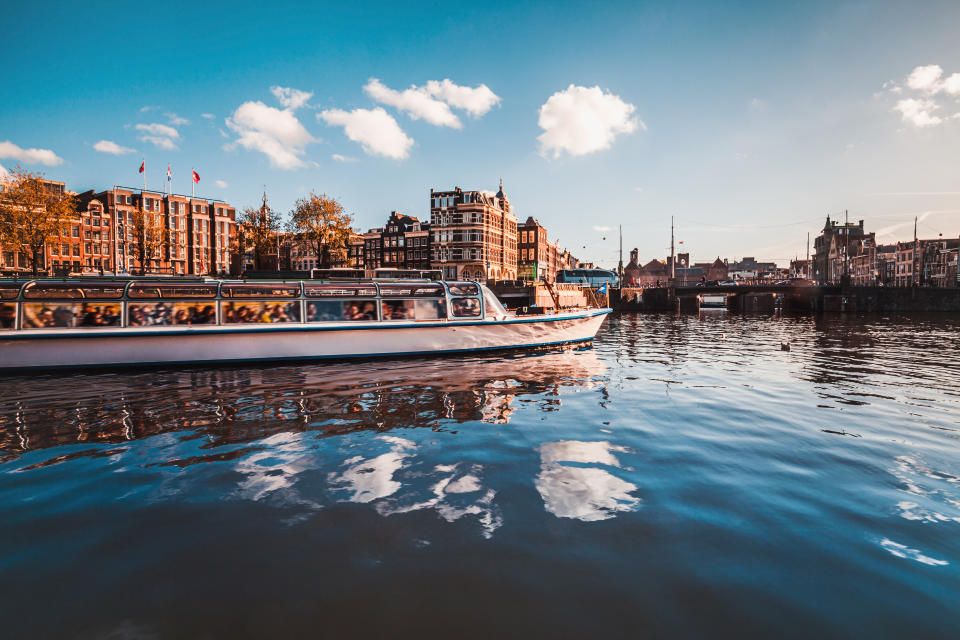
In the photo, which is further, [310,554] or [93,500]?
[93,500]

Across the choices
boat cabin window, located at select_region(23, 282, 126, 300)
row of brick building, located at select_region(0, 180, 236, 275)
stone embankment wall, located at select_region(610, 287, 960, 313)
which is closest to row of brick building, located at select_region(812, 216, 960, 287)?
stone embankment wall, located at select_region(610, 287, 960, 313)

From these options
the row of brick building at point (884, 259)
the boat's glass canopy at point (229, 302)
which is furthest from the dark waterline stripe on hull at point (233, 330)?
the row of brick building at point (884, 259)

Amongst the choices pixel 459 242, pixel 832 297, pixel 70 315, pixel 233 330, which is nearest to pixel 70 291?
pixel 70 315

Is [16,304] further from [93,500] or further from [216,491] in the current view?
[216,491]

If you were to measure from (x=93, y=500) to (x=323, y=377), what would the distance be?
8.17 meters

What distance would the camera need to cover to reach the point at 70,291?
15.0 metres

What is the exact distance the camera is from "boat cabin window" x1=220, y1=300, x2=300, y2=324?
16.1 metres

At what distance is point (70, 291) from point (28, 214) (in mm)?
29403

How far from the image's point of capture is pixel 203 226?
8250 centimetres

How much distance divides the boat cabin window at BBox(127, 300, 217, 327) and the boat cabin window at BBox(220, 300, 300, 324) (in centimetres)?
43

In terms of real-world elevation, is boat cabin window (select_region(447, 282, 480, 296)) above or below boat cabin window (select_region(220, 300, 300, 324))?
above

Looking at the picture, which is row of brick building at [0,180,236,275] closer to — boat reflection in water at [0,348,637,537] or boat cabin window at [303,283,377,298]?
boat cabin window at [303,283,377,298]

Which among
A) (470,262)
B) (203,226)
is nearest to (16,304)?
(470,262)

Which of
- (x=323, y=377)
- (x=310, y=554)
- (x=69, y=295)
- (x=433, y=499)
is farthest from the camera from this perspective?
(x=69, y=295)
